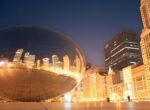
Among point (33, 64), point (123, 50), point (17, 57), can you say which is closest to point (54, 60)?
point (33, 64)

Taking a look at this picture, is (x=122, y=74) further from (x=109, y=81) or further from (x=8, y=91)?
(x=8, y=91)

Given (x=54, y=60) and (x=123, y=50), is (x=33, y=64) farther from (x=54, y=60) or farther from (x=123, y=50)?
(x=123, y=50)

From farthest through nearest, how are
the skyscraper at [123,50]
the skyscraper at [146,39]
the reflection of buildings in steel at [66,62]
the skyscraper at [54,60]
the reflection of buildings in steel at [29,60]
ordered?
1. the skyscraper at [123,50]
2. the skyscraper at [146,39]
3. the reflection of buildings in steel at [66,62]
4. the skyscraper at [54,60]
5. the reflection of buildings in steel at [29,60]

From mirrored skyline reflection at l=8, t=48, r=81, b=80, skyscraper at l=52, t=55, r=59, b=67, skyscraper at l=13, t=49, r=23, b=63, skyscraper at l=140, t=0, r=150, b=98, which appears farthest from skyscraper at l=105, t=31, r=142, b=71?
skyscraper at l=13, t=49, r=23, b=63

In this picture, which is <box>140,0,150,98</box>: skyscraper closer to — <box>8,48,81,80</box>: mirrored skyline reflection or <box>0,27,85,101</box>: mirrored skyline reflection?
<box>0,27,85,101</box>: mirrored skyline reflection

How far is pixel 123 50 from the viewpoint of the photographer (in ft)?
543

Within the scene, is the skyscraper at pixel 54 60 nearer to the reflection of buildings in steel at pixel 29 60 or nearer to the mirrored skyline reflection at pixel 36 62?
the mirrored skyline reflection at pixel 36 62

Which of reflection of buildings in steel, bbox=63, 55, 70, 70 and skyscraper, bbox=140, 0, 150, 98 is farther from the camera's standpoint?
skyscraper, bbox=140, 0, 150, 98

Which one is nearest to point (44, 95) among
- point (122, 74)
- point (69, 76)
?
point (69, 76)

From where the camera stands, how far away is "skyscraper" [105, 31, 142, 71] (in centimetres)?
16246

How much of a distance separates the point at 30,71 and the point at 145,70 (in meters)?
100.0

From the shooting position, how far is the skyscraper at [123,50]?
16246 centimetres

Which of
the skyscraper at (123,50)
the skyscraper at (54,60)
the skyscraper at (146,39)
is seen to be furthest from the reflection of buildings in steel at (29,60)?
the skyscraper at (123,50)

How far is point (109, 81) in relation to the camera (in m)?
146
